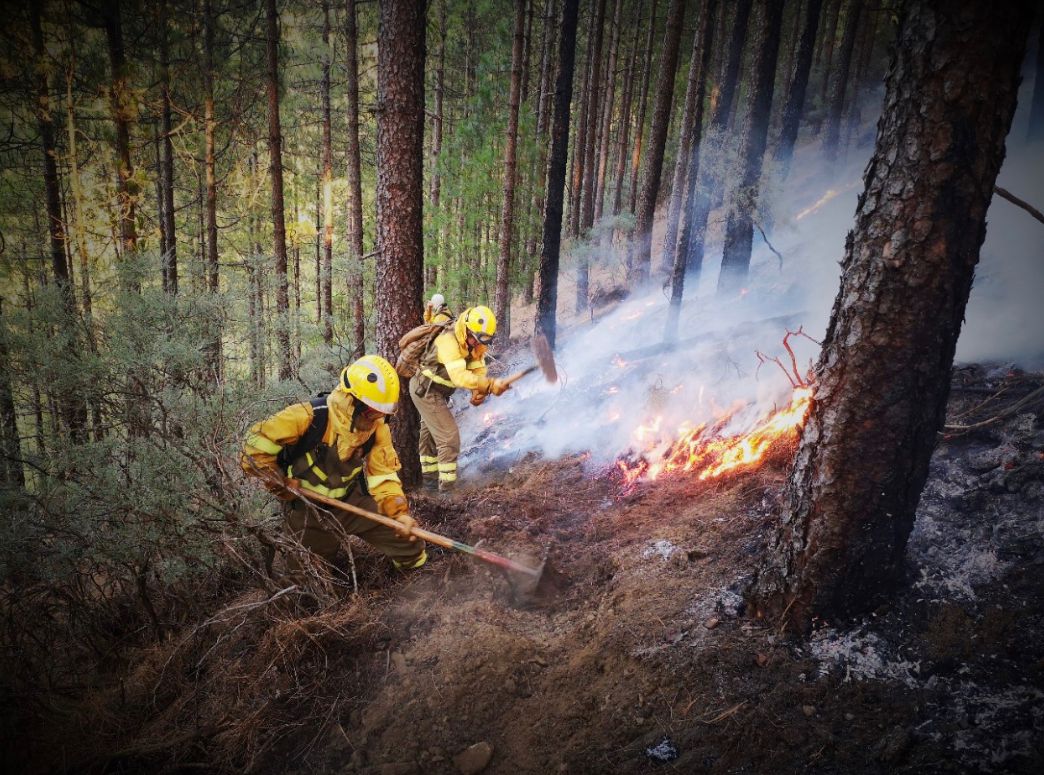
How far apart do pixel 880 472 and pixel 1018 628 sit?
3.05 feet

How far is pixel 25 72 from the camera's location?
987cm

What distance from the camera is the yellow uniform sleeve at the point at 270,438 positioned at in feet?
13.3

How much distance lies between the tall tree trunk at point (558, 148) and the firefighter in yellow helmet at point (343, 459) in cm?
584

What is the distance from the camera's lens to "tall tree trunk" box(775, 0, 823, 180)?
1211 cm

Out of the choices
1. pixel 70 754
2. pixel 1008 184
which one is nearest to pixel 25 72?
pixel 70 754

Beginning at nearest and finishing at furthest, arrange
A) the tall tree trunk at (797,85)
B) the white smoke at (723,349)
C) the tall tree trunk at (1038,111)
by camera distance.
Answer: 1. the white smoke at (723,349)
2. the tall tree trunk at (1038,111)
3. the tall tree trunk at (797,85)

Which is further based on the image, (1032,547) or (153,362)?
(153,362)

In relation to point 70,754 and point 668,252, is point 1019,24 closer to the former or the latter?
point 70,754

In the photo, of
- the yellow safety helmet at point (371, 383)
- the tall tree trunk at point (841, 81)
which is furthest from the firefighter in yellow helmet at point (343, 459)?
the tall tree trunk at point (841, 81)

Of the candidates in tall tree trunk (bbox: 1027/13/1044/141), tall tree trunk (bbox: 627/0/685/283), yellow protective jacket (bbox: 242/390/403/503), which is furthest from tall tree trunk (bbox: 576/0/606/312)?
yellow protective jacket (bbox: 242/390/403/503)

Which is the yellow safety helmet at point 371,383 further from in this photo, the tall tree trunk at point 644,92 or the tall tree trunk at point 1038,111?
the tall tree trunk at point 1038,111

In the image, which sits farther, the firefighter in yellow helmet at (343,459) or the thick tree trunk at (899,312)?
the firefighter in yellow helmet at (343,459)

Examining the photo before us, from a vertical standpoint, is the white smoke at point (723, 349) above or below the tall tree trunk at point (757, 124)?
below

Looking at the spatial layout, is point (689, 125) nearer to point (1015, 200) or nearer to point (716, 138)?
point (716, 138)
